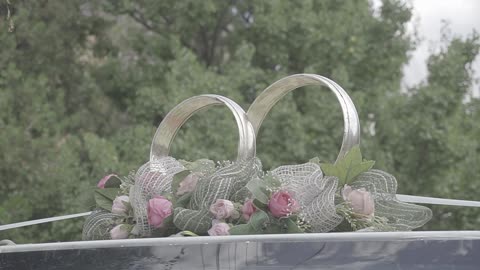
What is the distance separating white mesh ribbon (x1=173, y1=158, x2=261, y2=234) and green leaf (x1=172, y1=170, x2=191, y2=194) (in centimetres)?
8

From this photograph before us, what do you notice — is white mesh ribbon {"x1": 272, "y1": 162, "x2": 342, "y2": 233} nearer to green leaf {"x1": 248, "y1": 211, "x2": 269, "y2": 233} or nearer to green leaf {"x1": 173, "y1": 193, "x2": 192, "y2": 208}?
green leaf {"x1": 248, "y1": 211, "x2": 269, "y2": 233}

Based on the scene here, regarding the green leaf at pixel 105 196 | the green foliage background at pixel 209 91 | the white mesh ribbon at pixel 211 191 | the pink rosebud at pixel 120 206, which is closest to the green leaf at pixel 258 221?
the white mesh ribbon at pixel 211 191

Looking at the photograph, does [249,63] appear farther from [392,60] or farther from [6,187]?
[6,187]

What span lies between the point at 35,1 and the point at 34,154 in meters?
1.82

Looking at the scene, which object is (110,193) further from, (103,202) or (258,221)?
(258,221)

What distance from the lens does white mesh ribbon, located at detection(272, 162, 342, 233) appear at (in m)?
2.54

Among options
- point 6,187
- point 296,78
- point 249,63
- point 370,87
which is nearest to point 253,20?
point 249,63

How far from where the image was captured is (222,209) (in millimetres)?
2627

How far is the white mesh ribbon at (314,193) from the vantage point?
2545 mm

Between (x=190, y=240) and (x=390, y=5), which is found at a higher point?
(x=390, y=5)

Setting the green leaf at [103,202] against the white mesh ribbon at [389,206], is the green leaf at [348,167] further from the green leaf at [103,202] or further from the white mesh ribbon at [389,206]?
the green leaf at [103,202]

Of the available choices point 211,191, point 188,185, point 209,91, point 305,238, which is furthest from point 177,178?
point 209,91

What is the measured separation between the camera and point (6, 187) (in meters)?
10.5

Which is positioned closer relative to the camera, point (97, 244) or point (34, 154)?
point (97, 244)
